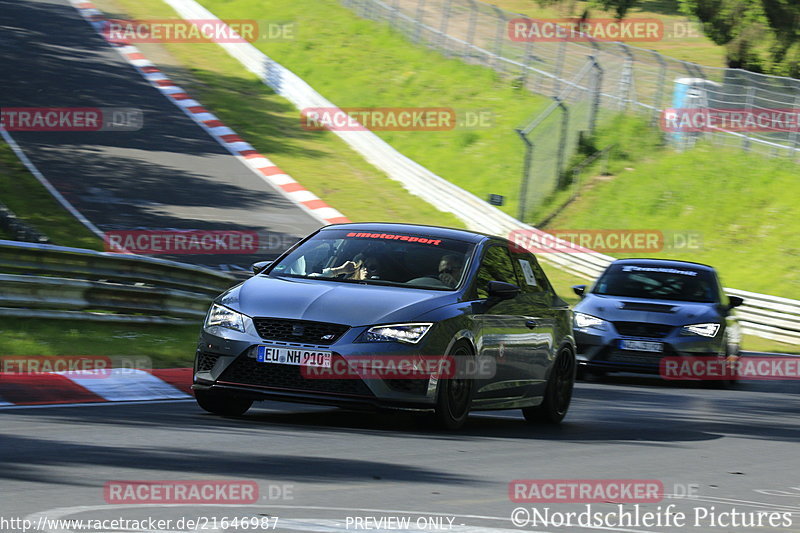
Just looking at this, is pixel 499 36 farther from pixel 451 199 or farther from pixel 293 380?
pixel 293 380

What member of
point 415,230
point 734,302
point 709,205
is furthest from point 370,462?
point 709,205

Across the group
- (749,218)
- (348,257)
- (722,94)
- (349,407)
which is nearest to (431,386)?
(349,407)

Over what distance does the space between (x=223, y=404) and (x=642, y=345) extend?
687 centimetres

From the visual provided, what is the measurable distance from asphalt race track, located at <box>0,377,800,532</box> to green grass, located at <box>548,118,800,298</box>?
1430 centimetres

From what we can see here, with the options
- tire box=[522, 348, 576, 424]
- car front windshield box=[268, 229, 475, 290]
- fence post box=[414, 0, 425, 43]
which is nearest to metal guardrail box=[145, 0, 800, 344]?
fence post box=[414, 0, 425, 43]

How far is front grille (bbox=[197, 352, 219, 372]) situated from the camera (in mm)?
8867

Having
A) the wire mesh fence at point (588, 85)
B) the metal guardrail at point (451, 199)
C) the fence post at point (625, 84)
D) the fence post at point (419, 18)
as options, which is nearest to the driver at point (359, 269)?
the metal guardrail at point (451, 199)

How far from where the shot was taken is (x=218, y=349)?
880cm

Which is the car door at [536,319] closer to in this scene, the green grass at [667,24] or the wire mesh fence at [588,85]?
the wire mesh fence at [588,85]

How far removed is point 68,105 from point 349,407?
23.4 metres

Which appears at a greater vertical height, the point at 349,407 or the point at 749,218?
the point at 349,407

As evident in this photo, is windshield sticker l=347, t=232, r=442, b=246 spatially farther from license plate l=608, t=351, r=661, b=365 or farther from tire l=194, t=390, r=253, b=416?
license plate l=608, t=351, r=661, b=365

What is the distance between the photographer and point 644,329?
1505cm

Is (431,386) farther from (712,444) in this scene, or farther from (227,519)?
(227,519)
